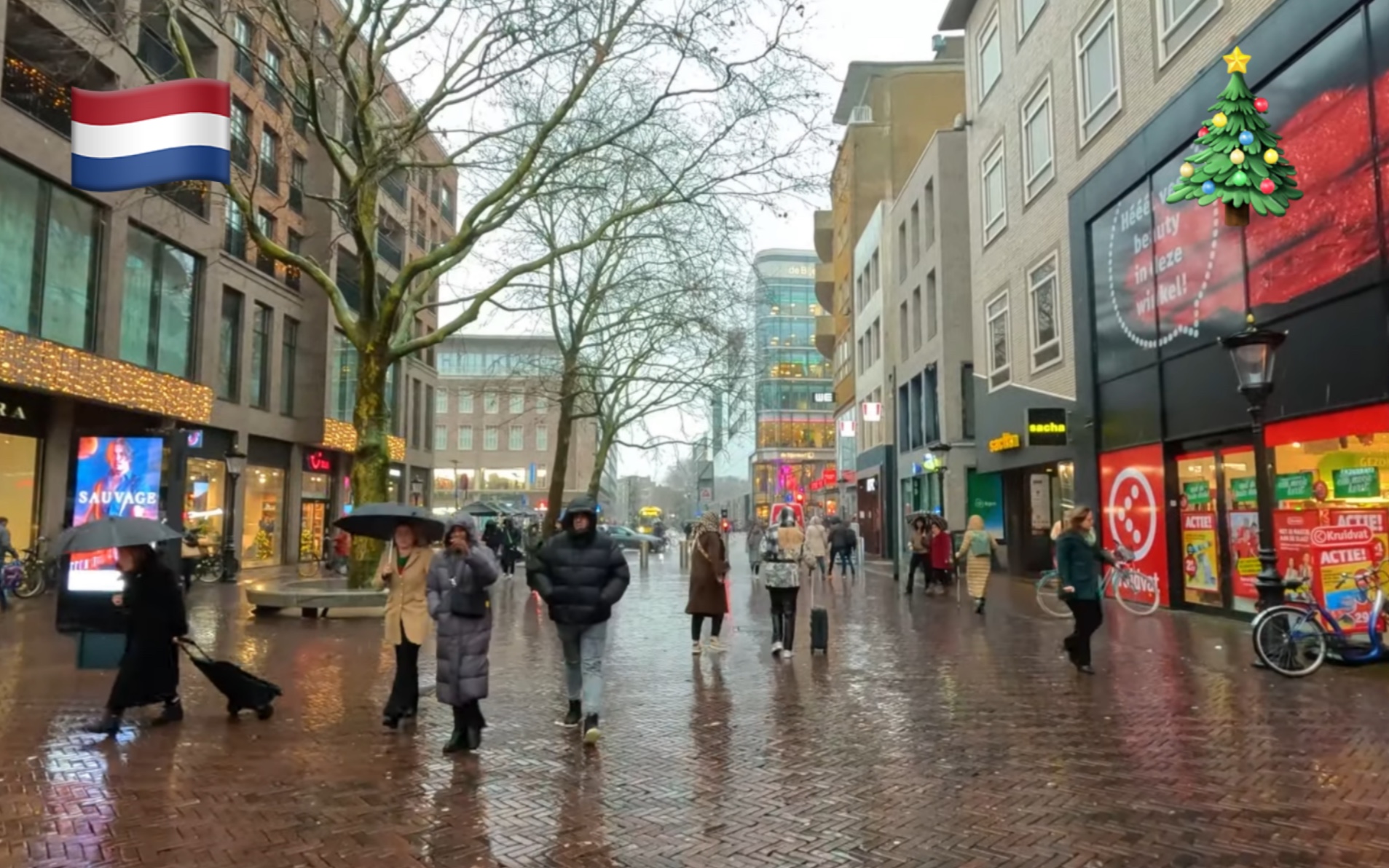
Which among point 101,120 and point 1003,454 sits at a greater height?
point 101,120

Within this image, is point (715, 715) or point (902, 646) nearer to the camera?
point (715, 715)

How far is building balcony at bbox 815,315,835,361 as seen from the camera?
52.9m

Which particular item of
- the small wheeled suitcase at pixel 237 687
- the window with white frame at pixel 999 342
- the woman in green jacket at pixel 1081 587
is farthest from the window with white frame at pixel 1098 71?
the small wheeled suitcase at pixel 237 687

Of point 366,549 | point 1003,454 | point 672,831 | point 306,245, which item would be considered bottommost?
point 672,831

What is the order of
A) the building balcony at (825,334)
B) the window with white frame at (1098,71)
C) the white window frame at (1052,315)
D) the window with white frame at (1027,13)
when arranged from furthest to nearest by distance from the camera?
the building balcony at (825,334)
the window with white frame at (1027,13)
the white window frame at (1052,315)
the window with white frame at (1098,71)

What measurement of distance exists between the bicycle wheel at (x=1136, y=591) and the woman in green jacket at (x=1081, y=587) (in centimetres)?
628

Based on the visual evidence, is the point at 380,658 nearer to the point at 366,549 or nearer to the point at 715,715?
the point at 715,715

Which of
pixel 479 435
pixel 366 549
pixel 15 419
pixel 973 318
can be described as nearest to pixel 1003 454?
pixel 973 318

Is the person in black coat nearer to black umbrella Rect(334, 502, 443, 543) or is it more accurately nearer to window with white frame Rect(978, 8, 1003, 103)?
black umbrella Rect(334, 502, 443, 543)

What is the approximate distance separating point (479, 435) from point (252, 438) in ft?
171

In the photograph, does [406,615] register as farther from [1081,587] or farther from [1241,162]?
[1241,162]

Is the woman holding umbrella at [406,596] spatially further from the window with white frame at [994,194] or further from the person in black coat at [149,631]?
the window with white frame at [994,194]

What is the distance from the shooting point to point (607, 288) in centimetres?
2698

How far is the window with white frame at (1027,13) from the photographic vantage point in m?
21.1
